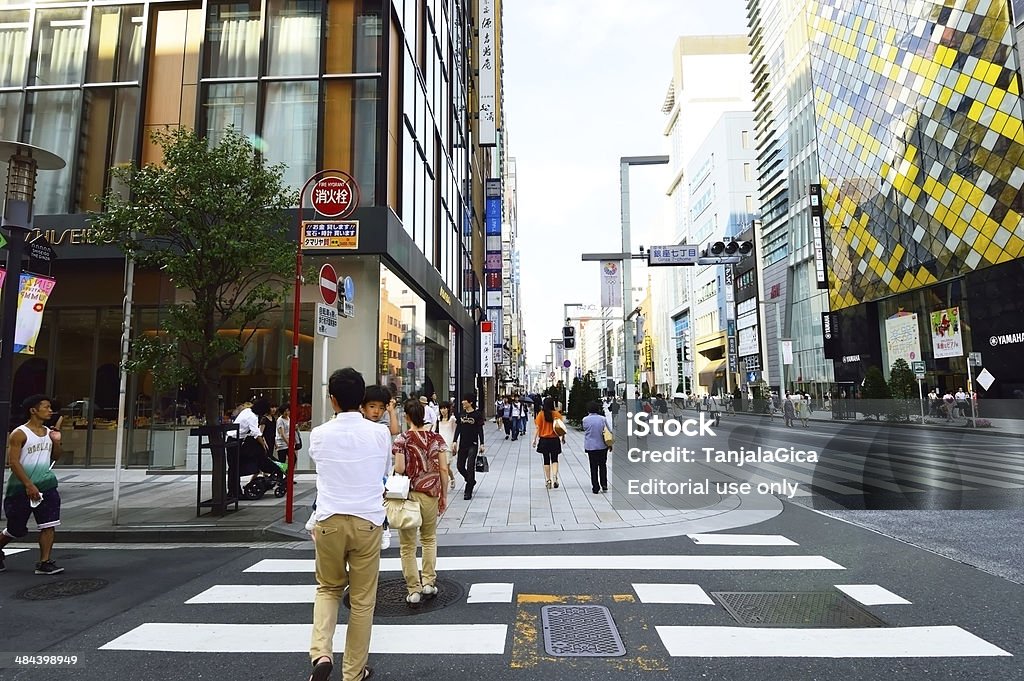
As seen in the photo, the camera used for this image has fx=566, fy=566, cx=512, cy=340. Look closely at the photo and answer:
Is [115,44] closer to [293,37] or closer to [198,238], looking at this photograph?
[293,37]

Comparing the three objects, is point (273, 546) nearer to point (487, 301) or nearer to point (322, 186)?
point (322, 186)

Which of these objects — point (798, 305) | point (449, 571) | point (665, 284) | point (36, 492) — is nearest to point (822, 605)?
point (449, 571)

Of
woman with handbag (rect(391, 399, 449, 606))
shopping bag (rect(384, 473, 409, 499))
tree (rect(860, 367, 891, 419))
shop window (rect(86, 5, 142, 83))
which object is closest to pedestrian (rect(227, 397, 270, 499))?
woman with handbag (rect(391, 399, 449, 606))

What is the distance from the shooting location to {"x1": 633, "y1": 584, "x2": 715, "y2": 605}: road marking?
16.4ft

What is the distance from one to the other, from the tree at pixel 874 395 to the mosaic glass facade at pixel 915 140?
9.01 meters

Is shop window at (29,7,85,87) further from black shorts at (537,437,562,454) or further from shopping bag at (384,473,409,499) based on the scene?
shopping bag at (384,473,409,499)

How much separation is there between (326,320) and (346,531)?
20.1ft

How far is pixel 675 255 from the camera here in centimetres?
1856

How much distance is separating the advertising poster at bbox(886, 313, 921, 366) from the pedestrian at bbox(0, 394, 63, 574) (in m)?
47.6

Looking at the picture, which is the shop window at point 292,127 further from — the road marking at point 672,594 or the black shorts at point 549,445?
the road marking at point 672,594

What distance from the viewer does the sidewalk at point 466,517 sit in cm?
786

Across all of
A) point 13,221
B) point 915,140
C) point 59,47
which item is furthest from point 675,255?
point 915,140

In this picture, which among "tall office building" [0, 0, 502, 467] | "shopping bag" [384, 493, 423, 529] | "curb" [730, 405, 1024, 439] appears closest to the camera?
"shopping bag" [384, 493, 423, 529]

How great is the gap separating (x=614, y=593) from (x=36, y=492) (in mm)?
6192
